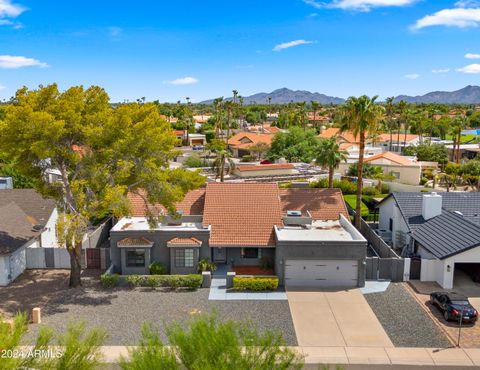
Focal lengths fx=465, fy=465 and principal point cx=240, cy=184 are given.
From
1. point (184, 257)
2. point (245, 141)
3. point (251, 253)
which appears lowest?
point (251, 253)

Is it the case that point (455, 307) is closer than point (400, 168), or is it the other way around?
point (455, 307)

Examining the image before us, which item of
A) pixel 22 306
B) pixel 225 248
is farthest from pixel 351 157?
pixel 22 306

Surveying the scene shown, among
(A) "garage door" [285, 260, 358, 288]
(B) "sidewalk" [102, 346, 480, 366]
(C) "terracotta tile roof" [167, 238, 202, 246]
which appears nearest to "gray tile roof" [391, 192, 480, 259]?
(A) "garage door" [285, 260, 358, 288]

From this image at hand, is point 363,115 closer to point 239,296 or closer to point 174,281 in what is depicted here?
point 239,296

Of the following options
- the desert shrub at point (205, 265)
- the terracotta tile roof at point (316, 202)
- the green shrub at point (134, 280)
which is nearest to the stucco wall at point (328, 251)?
the desert shrub at point (205, 265)

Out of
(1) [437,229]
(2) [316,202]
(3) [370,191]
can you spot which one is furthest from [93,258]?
(3) [370,191]

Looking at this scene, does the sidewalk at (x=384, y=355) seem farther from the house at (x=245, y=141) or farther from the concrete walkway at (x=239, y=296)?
the house at (x=245, y=141)
